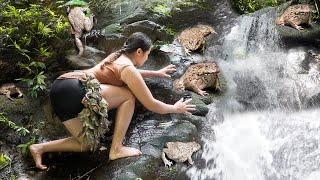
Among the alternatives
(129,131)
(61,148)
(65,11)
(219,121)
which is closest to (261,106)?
(219,121)

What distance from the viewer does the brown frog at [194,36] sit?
7494 millimetres

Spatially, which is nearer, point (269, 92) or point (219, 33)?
point (269, 92)

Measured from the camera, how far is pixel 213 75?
21.7 ft

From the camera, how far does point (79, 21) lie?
24.5ft

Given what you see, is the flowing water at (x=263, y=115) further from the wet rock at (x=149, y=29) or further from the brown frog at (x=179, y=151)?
the wet rock at (x=149, y=29)

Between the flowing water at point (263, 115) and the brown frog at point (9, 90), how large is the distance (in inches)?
119

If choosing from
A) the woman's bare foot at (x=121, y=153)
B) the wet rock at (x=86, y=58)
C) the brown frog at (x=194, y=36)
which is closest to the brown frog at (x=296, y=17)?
the brown frog at (x=194, y=36)

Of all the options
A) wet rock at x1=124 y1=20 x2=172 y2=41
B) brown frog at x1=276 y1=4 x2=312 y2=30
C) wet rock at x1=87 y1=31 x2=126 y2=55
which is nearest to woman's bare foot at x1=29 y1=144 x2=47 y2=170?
wet rock at x1=87 y1=31 x2=126 y2=55

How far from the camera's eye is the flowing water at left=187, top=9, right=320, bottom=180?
5.31m

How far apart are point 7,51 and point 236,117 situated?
396 centimetres

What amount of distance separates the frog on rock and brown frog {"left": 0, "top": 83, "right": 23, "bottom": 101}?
129 cm

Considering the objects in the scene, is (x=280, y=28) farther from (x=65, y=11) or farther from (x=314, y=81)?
(x=65, y=11)

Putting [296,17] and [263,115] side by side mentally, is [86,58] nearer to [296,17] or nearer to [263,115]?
[263,115]

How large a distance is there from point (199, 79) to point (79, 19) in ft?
8.77
